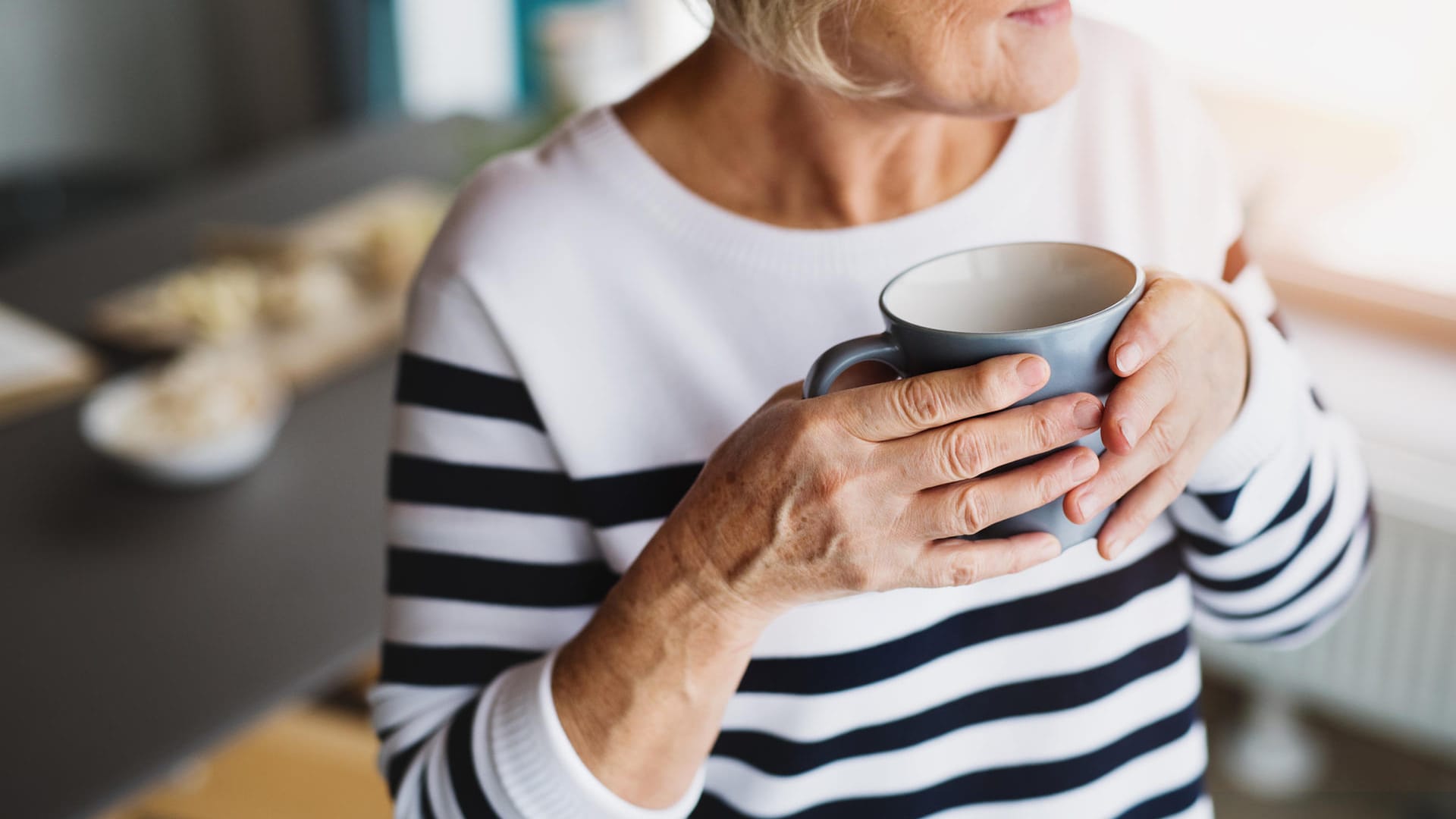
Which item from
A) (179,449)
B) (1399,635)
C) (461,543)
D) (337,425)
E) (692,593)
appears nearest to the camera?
(692,593)

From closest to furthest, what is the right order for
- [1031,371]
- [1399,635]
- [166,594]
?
[1031,371] < [166,594] < [1399,635]

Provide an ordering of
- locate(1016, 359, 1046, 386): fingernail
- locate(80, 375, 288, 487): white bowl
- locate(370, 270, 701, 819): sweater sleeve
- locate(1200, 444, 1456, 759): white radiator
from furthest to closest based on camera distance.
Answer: locate(1200, 444, 1456, 759): white radiator < locate(80, 375, 288, 487): white bowl < locate(370, 270, 701, 819): sweater sleeve < locate(1016, 359, 1046, 386): fingernail

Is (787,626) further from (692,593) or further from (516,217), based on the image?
(516,217)

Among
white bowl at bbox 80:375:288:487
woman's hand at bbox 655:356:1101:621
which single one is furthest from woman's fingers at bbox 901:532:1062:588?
white bowl at bbox 80:375:288:487

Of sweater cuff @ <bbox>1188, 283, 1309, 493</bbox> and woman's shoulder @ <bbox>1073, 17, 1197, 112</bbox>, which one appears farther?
woman's shoulder @ <bbox>1073, 17, 1197, 112</bbox>

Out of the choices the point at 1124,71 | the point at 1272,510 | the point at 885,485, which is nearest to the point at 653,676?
the point at 885,485

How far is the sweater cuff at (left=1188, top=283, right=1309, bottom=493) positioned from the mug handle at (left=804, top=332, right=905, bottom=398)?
0.74ft

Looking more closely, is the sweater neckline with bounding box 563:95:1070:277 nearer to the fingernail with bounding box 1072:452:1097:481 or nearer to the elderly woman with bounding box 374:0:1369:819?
the elderly woman with bounding box 374:0:1369:819

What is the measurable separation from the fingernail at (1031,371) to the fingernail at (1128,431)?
6 cm

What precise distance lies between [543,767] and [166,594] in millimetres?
761

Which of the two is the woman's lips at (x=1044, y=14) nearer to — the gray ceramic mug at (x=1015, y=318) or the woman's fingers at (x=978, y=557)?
the gray ceramic mug at (x=1015, y=318)

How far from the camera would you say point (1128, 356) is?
1.84 feet

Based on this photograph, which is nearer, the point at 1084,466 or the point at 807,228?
the point at 1084,466

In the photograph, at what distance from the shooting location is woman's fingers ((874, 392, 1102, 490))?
55cm
